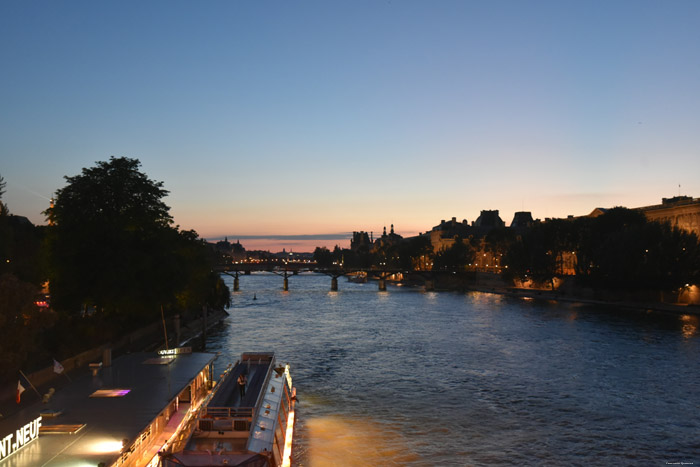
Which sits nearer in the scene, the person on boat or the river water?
the person on boat

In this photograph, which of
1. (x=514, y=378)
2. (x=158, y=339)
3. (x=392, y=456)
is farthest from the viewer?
(x=158, y=339)

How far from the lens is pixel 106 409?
19.8 metres

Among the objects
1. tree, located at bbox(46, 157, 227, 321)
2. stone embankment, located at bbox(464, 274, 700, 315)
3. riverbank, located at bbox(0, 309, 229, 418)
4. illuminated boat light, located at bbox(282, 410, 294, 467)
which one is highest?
tree, located at bbox(46, 157, 227, 321)

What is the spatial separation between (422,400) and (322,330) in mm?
34314

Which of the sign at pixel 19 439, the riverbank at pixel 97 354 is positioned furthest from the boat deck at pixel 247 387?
the riverbank at pixel 97 354

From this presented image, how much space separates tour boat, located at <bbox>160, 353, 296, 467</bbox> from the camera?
1591 centimetres

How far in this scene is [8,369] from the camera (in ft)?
89.4

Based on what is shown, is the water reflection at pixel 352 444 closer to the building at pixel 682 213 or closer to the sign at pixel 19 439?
the sign at pixel 19 439

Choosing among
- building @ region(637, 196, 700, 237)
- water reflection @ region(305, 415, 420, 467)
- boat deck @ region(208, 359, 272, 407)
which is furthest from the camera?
building @ region(637, 196, 700, 237)

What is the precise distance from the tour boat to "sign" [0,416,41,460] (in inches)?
135

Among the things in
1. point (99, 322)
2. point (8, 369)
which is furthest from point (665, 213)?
point (8, 369)

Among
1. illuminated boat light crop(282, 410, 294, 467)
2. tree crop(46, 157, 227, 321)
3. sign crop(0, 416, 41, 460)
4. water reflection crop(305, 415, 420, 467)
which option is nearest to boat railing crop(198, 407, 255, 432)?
illuminated boat light crop(282, 410, 294, 467)

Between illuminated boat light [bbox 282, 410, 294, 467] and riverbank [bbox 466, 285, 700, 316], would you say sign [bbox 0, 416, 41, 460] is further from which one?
riverbank [bbox 466, 285, 700, 316]

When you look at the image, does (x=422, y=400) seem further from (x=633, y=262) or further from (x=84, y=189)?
(x=633, y=262)
